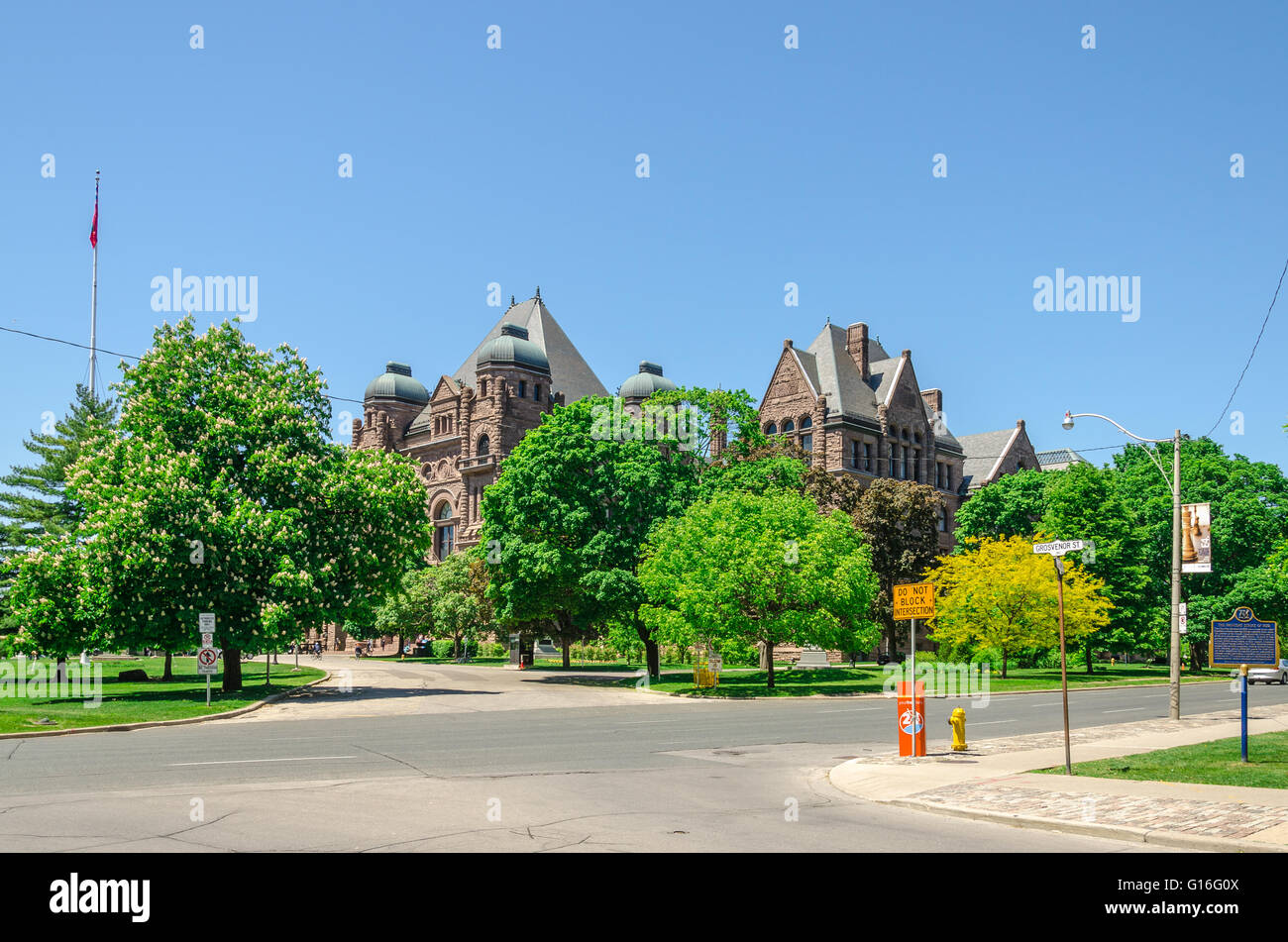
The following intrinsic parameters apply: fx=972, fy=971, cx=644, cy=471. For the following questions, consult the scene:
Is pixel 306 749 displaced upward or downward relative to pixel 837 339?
downward

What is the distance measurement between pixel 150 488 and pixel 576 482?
20.8m

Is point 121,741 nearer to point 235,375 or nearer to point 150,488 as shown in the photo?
point 150,488

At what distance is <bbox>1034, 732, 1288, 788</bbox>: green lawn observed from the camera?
12.6 meters

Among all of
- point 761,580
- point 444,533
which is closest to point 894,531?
point 761,580

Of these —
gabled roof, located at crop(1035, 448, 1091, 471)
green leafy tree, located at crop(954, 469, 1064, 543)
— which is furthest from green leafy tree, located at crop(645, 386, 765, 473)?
gabled roof, located at crop(1035, 448, 1091, 471)

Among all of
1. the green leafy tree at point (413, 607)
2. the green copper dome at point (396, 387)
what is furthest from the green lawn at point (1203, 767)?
the green copper dome at point (396, 387)

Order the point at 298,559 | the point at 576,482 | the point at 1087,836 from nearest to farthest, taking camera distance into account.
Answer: the point at 1087,836, the point at 298,559, the point at 576,482

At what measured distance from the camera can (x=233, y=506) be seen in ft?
103

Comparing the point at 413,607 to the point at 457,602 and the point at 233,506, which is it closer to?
the point at 457,602

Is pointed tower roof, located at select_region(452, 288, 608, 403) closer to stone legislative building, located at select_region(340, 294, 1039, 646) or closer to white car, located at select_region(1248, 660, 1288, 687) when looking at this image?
stone legislative building, located at select_region(340, 294, 1039, 646)

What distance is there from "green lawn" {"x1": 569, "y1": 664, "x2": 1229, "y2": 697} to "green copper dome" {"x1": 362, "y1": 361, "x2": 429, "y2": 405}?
1867 inches

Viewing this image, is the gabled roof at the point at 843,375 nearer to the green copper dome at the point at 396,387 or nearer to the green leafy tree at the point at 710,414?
the green leafy tree at the point at 710,414
